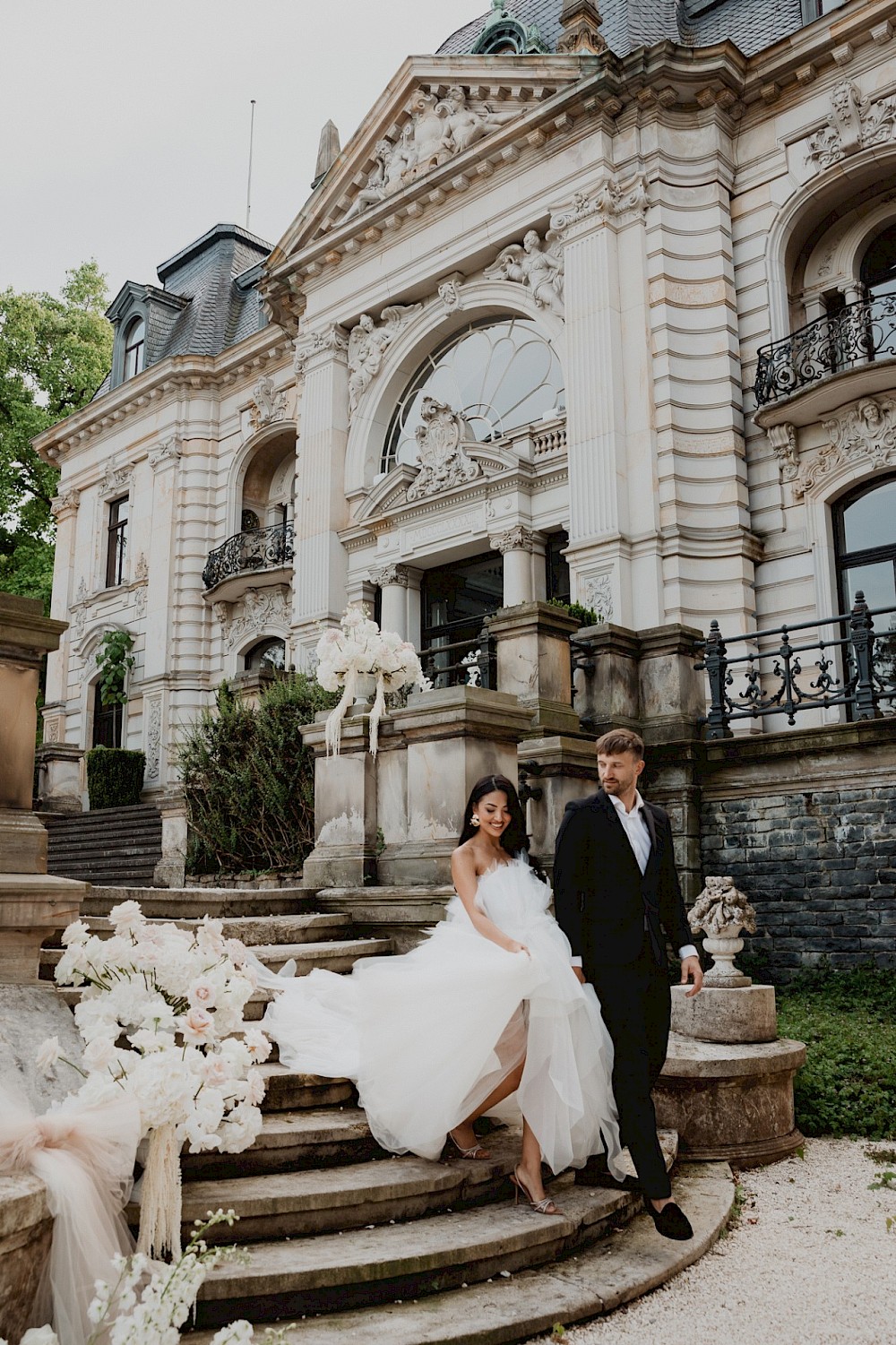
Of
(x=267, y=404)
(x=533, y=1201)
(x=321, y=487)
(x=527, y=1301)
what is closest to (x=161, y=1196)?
(x=527, y=1301)

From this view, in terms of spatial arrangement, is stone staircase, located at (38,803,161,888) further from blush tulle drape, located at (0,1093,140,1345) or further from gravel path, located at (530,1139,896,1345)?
blush tulle drape, located at (0,1093,140,1345)

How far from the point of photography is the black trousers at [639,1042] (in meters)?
4.71

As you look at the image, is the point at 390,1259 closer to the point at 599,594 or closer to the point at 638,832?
the point at 638,832

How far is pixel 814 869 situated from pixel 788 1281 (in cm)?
635

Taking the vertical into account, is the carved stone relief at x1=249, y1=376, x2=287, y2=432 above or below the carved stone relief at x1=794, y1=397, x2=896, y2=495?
above

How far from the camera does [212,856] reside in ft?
42.8

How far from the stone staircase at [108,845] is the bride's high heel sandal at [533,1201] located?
1136cm

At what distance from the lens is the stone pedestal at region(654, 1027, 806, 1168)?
21.6 ft

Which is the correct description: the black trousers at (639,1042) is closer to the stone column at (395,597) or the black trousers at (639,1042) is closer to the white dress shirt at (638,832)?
the white dress shirt at (638,832)

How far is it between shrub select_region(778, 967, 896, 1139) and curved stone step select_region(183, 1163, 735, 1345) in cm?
250

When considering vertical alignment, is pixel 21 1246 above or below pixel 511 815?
below

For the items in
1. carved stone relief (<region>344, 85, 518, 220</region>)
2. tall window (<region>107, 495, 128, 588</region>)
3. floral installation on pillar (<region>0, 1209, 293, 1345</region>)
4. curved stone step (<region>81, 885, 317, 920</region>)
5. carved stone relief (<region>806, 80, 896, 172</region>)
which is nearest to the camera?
floral installation on pillar (<region>0, 1209, 293, 1345</region>)

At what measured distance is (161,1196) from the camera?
12.4 feet

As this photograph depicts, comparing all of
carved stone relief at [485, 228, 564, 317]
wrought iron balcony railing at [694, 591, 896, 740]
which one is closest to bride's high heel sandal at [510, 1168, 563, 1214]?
wrought iron balcony railing at [694, 591, 896, 740]
